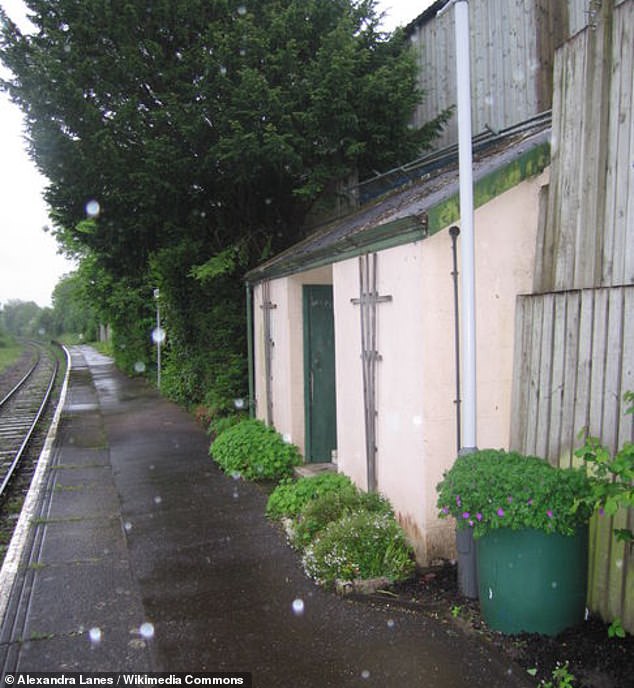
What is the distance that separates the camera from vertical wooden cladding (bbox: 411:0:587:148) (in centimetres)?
835

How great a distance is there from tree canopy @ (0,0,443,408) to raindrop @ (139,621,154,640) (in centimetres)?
666

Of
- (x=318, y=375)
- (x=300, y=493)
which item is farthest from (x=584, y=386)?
(x=318, y=375)

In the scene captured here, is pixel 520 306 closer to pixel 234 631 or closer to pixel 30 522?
pixel 234 631

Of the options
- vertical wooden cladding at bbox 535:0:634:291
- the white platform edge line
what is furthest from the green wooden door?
vertical wooden cladding at bbox 535:0:634:291

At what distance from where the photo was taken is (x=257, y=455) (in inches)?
344

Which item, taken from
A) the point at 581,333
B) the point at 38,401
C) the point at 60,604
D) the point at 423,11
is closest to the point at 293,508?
the point at 60,604

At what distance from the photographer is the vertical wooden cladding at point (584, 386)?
397 cm

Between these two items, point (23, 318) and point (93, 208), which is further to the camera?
point (23, 318)

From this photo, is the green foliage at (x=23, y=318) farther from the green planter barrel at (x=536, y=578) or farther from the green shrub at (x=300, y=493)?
the green planter barrel at (x=536, y=578)

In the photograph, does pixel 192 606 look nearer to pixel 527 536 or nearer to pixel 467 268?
pixel 527 536

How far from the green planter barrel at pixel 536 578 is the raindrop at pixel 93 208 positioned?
8687 mm

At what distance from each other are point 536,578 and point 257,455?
534 cm

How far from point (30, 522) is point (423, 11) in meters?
9.73

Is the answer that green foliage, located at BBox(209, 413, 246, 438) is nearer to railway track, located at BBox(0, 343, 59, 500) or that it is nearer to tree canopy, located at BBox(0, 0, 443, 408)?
tree canopy, located at BBox(0, 0, 443, 408)
